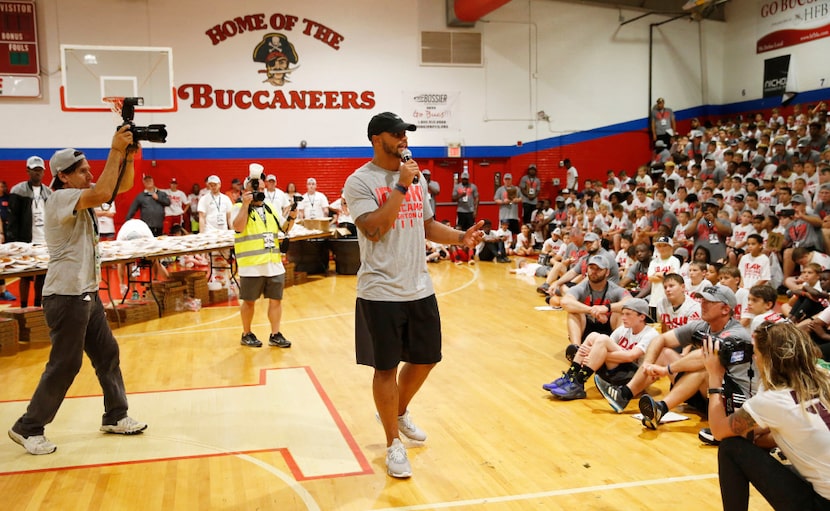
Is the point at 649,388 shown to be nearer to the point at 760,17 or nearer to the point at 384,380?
the point at 384,380

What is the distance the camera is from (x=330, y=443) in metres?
5.06

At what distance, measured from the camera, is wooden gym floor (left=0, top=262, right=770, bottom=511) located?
4.20 meters

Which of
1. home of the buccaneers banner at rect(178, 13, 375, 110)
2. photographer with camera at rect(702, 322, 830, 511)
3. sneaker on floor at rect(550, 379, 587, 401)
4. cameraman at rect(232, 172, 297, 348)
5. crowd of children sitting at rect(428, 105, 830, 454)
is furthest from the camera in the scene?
home of the buccaneers banner at rect(178, 13, 375, 110)

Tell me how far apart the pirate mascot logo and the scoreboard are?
17.3ft

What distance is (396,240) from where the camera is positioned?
14.0ft

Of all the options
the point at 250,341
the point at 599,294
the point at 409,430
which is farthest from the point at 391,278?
the point at 250,341

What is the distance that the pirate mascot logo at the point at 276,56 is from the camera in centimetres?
1927

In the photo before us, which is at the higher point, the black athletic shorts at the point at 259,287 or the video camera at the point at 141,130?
the video camera at the point at 141,130

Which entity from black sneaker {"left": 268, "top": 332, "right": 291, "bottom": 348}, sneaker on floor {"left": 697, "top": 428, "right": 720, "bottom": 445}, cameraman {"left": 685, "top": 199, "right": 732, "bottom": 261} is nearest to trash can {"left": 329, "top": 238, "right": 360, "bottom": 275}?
cameraman {"left": 685, "top": 199, "right": 732, "bottom": 261}

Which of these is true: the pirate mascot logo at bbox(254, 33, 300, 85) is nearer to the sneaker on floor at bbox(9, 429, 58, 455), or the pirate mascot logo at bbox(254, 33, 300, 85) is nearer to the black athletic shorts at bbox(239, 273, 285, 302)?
the black athletic shorts at bbox(239, 273, 285, 302)

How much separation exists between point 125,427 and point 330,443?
1470 millimetres

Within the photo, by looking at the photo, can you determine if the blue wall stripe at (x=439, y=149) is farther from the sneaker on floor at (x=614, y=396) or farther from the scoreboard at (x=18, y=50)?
the sneaker on floor at (x=614, y=396)

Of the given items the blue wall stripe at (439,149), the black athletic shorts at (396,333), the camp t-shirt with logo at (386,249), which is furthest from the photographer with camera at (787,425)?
the blue wall stripe at (439,149)

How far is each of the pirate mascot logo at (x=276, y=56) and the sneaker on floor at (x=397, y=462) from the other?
16.4 m
